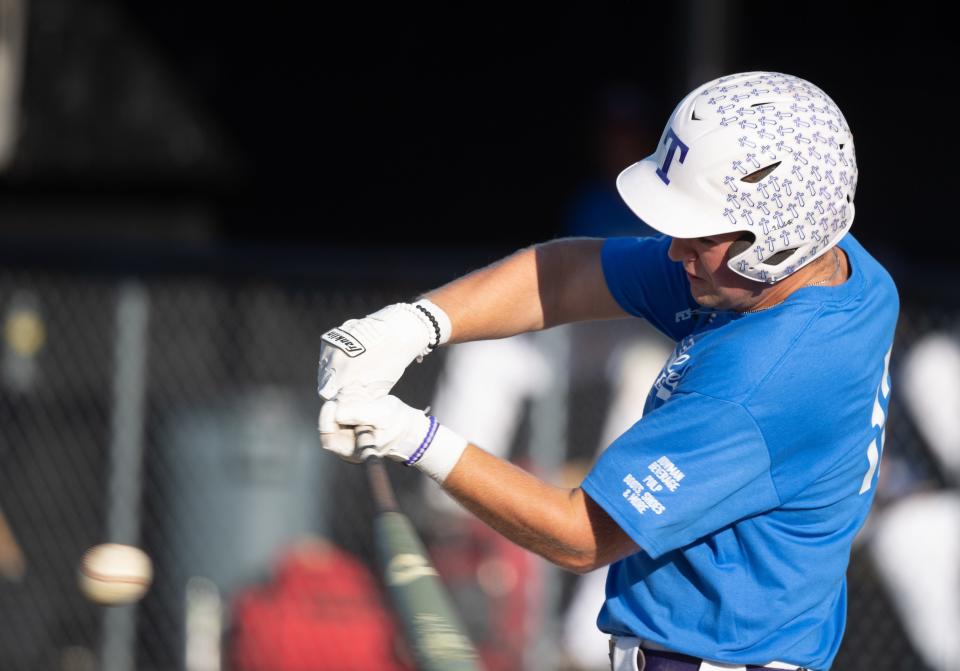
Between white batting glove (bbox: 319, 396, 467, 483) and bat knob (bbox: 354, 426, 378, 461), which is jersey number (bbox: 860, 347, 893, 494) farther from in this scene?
bat knob (bbox: 354, 426, 378, 461)


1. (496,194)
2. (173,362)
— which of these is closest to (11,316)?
(173,362)

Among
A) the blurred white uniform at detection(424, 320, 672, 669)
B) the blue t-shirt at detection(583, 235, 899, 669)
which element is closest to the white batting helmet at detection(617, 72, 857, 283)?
the blue t-shirt at detection(583, 235, 899, 669)

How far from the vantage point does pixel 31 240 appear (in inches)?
232

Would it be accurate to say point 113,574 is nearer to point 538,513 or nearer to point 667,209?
point 538,513

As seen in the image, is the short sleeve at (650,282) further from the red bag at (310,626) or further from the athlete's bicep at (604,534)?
the red bag at (310,626)

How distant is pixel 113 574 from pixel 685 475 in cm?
176

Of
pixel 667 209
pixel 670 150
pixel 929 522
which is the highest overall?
pixel 670 150

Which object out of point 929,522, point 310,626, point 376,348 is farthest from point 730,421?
point 310,626

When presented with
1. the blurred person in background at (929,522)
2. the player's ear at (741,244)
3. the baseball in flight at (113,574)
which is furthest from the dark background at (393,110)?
the player's ear at (741,244)

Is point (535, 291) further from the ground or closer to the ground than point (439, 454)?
further from the ground

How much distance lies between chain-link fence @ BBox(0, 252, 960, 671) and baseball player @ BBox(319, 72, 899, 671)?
2.65 meters

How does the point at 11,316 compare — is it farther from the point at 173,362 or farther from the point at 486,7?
the point at 486,7

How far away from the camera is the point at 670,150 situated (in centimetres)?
271

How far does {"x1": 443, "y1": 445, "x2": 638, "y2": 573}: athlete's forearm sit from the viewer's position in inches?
104
